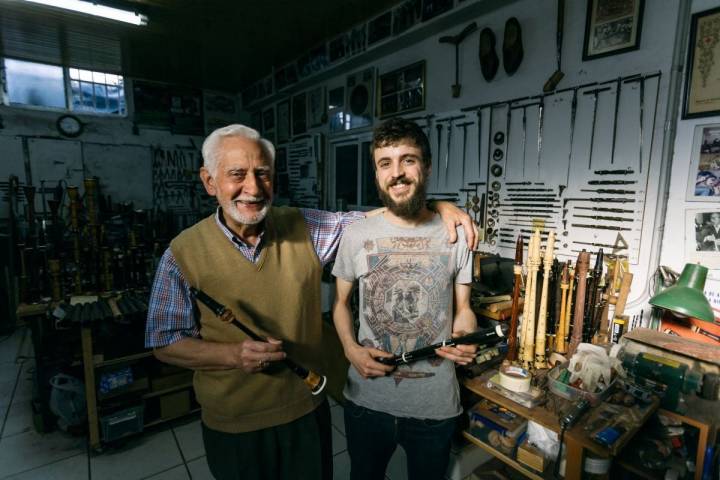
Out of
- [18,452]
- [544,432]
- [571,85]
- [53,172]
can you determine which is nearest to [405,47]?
[571,85]

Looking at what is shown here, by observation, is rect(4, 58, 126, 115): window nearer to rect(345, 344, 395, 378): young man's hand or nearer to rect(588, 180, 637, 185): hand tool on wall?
rect(345, 344, 395, 378): young man's hand

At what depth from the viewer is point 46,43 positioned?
→ 488 centimetres

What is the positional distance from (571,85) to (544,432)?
221cm

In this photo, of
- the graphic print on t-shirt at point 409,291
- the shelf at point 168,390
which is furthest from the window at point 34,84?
the graphic print on t-shirt at point 409,291

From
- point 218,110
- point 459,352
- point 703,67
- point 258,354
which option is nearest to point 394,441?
point 459,352

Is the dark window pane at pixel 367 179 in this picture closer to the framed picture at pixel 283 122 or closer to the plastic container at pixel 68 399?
the framed picture at pixel 283 122

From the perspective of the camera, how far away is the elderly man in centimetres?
130

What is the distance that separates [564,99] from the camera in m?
2.53

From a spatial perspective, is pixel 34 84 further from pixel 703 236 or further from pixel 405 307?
pixel 703 236

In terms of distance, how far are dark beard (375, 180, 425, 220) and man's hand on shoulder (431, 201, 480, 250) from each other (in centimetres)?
14

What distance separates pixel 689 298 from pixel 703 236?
0.63 m

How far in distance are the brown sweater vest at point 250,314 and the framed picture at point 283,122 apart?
4.89m

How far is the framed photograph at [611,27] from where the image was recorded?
2.16m

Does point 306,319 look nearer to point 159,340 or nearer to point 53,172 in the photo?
point 159,340
